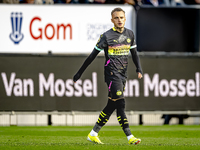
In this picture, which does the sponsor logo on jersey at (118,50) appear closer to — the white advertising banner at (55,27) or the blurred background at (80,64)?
the blurred background at (80,64)

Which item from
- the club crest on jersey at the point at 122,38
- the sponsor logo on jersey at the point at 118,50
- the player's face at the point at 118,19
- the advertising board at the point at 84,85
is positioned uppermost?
the player's face at the point at 118,19

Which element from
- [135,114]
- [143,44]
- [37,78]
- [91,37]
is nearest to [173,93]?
[135,114]

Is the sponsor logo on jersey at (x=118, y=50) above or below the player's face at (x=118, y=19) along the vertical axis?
below

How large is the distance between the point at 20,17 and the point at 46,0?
1544mm

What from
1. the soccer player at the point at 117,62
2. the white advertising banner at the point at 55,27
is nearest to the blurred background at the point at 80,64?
the white advertising banner at the point at 55,27

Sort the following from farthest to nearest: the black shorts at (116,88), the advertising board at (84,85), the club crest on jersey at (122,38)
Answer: the advertising board at (84,85) → the club crest on jersey at (122,38) → the black shorts at (116,88)

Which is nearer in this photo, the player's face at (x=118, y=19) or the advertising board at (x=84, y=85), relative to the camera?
the player's face at (x=118, y=19)

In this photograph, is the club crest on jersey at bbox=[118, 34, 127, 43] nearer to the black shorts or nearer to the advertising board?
the black shorts

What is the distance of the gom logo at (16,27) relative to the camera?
12250 mm

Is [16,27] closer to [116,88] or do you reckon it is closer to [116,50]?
[116,50]

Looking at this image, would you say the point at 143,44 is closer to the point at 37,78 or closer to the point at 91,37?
the point at 91,37

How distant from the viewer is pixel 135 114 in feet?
38.3

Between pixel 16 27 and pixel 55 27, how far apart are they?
1.09 metres

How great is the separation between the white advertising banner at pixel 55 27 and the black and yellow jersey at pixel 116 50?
17.2ft
